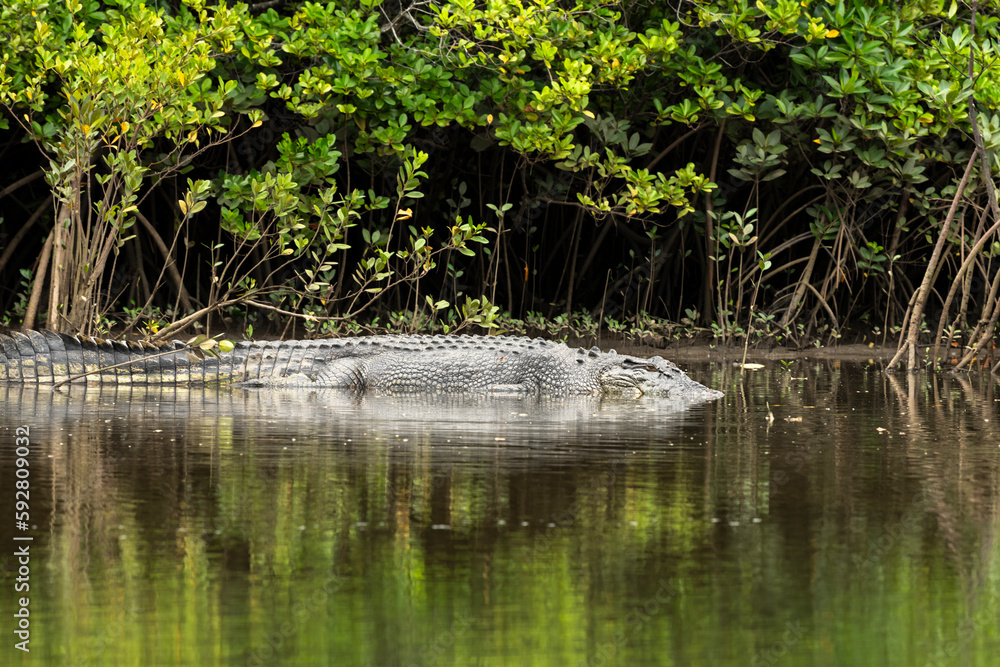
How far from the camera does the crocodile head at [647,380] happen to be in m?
8.82

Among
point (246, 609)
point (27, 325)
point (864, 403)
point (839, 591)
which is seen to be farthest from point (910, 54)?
point (246, 609)

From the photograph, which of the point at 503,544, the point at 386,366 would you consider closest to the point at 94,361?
the point at 386,366

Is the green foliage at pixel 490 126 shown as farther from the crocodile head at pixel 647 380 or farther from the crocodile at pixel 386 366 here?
the crocodile head at pixel 647 380

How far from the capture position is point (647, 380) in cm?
912

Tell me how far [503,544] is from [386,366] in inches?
228

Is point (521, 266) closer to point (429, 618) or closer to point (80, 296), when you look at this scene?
point (80, 296)

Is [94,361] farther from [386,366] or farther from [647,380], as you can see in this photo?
[647,380]

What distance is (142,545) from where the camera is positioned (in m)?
3.65

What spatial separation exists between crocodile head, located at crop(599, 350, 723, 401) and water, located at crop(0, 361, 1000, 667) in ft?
7.00

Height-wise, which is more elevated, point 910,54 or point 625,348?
point 910,54

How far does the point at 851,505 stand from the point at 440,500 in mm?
1415

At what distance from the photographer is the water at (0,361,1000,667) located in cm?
286

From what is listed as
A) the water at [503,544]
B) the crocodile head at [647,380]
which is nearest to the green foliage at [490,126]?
the crocodile head at [647,380]

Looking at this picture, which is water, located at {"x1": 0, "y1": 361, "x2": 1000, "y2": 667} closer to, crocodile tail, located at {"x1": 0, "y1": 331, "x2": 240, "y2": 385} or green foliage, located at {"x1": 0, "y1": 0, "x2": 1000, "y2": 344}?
crocodile tail, located at {"x1": 0, "y1": 331, "x2": 240, "y2": 385}
